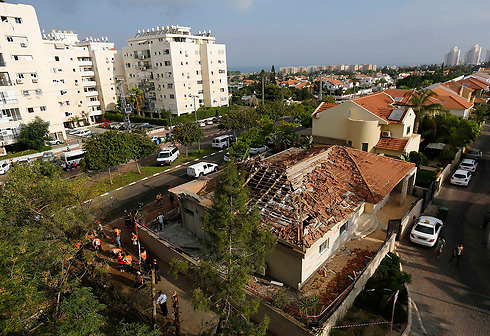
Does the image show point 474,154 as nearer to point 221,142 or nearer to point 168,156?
point 221,142

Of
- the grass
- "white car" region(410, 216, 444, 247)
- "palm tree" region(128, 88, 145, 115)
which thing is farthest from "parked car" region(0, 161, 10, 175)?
"white car" region(410, 216, 444, 247)

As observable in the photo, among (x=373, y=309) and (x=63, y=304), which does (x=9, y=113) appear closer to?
(x=63, y=304)

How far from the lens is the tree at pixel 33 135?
1585 inches

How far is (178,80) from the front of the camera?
5950 cm

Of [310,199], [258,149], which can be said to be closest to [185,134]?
[258,149]

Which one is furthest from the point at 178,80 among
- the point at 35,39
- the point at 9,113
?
the point at 9,113

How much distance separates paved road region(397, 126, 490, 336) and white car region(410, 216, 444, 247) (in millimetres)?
478

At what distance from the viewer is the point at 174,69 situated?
58.2m

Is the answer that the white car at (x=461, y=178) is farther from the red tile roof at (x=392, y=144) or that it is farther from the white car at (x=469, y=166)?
the red tile roof at (x=392, y=144)

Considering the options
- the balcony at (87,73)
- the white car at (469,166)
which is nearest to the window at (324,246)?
the white car at (469,166)

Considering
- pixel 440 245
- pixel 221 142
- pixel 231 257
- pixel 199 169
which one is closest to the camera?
pixel 231 257

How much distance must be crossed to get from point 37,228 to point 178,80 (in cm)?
5158

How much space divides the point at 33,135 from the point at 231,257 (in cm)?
4459

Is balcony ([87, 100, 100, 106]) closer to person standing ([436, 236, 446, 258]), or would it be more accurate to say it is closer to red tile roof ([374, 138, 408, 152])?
red tile roof ([374, 138, 408, 152])
